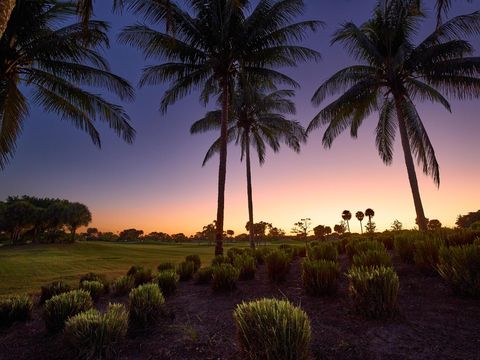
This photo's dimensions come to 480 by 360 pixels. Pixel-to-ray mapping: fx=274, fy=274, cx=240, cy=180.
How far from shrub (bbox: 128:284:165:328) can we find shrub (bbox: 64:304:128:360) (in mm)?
605

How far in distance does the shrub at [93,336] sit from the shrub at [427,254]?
5287mm

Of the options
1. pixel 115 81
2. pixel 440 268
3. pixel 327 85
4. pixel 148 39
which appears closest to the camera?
pixel 440 268

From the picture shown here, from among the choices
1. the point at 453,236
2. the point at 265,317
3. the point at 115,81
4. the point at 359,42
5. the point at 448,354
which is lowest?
the point at 448,354

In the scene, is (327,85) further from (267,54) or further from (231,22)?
(231,22)

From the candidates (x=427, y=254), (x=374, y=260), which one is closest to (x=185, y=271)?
(x=374, y=260)

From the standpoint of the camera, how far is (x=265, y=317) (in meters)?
2.80

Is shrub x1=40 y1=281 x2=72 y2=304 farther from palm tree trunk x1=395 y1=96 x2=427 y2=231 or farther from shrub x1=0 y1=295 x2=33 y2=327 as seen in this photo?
palm tree trunk x1=395 y1=96 x2=427 y2=231

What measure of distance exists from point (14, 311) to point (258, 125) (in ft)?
61.0

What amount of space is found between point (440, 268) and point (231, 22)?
1301cm

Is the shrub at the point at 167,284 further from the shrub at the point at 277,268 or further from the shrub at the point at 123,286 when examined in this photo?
the shrub at the point at 277,268

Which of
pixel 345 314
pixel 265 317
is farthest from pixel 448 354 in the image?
pixel 265 317

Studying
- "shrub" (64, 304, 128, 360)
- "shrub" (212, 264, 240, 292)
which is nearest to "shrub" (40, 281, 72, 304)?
"shrub" (64, 304, 128, 360)

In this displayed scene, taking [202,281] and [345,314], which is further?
[202,281]

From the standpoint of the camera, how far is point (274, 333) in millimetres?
2627
